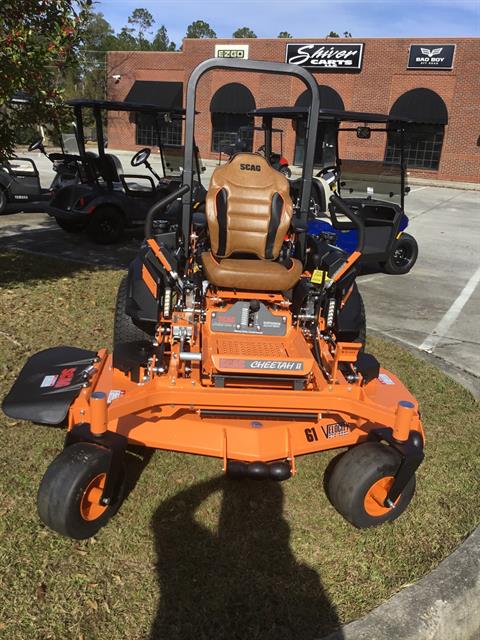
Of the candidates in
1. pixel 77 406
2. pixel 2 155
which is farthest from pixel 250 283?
pixel 2 155

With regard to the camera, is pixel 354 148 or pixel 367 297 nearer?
pixel 367 297

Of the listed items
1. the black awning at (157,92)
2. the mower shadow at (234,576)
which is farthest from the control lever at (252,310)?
the black awning at (157,92)

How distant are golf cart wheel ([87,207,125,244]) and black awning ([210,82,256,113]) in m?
20.9

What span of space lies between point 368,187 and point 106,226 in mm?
4125

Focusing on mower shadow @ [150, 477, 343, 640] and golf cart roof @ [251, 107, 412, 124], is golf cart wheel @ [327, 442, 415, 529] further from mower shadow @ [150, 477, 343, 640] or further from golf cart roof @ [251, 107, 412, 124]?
golf cart roof @ [251, 107, 412, 124]

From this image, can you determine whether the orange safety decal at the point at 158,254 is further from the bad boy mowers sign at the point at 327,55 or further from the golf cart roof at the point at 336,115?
the bad boy mowers sign at the point at 327,55

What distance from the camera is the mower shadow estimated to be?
8.30 feet

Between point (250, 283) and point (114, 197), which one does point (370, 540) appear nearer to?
point (250, 283)

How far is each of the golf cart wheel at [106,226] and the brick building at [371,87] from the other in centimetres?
1491

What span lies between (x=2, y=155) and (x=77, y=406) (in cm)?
345

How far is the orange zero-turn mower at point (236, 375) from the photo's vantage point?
2.96 metres

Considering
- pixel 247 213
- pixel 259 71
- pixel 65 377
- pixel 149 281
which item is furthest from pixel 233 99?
pixel 65 377

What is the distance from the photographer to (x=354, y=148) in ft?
82.9

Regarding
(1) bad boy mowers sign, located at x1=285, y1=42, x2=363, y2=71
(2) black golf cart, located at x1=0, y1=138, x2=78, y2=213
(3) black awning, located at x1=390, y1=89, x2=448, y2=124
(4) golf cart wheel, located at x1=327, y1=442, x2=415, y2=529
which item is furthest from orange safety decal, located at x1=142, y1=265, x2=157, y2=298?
(1) bad boy mowers sign, located at x1=285, y1=42, x2=363, y2=71
